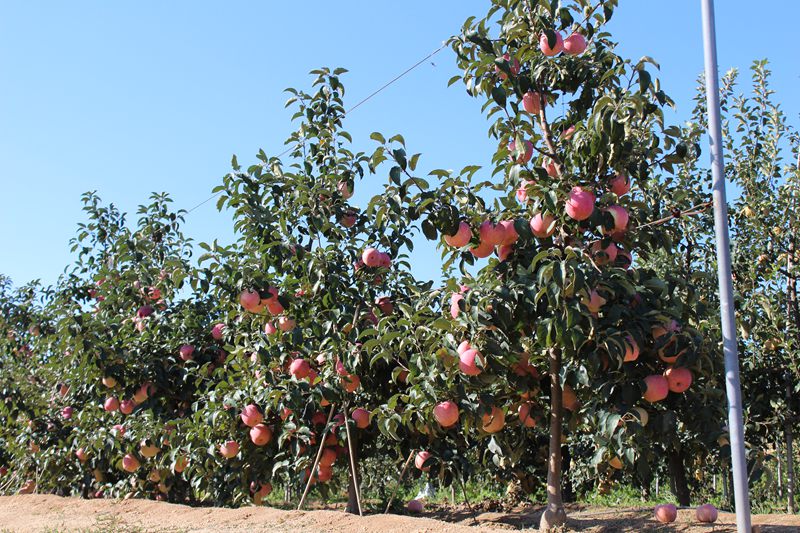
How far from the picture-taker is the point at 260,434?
18.6 feet

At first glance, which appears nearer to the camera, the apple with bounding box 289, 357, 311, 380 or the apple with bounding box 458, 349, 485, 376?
the apple with bounding box 458, 349, 485, 376

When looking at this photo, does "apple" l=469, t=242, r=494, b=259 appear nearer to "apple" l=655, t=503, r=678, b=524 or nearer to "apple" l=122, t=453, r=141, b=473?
"apple" l=655, t=503, r=678, b=524

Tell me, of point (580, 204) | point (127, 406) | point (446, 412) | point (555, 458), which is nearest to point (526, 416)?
point (555, 458)

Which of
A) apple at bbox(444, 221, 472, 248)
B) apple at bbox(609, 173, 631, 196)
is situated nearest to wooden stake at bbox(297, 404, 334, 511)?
apple at bbox(444, 221, 472, 248)

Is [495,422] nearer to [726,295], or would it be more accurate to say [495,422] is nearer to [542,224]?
[542,224]

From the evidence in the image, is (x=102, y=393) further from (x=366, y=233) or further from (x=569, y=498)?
(x=569, y=498)

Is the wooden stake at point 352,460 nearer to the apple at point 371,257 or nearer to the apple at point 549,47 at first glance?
the apple at point 371,257

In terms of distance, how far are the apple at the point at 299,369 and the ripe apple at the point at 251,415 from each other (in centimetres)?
38

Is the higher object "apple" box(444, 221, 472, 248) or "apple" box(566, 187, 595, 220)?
"apple" box(566, 187, 595, 220)

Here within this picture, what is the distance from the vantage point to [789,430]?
265 inches

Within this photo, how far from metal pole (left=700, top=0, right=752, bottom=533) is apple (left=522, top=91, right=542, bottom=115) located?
110 cm

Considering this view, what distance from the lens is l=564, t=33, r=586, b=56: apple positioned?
447 centimetres

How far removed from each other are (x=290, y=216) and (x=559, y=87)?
2303 millimetres

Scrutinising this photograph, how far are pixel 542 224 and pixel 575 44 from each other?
43.1 inches
